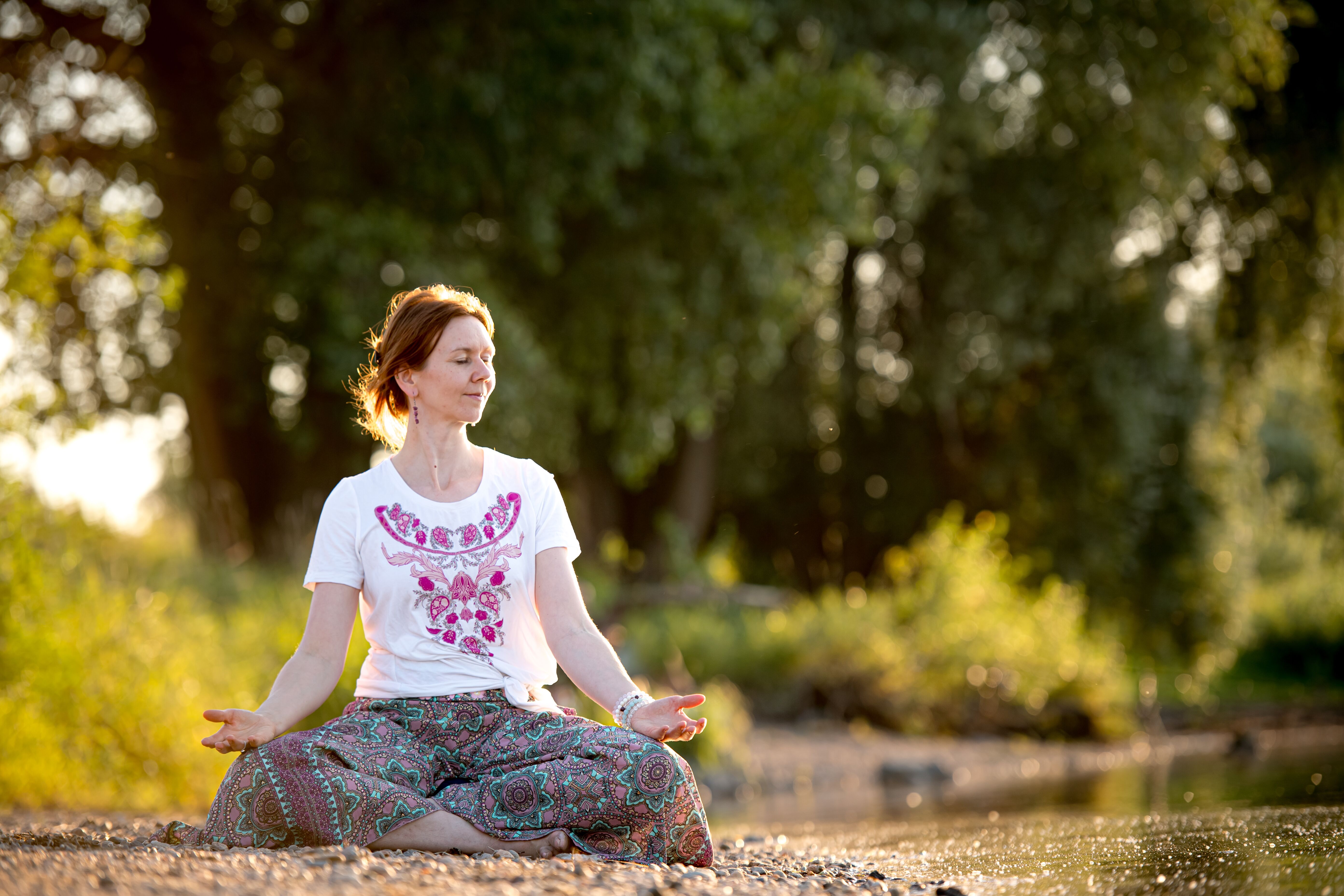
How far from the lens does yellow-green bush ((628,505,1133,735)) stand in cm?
1281

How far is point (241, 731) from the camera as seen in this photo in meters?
3.54

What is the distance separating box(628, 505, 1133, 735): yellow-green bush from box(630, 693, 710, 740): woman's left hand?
8.78m

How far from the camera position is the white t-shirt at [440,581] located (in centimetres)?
381

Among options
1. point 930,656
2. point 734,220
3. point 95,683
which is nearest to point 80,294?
point 734,220

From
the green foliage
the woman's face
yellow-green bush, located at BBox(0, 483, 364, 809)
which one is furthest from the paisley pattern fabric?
the green foliage

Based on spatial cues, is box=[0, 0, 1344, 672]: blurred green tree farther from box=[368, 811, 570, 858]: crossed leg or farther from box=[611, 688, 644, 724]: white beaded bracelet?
box=[368, 811, 570, 858]: crossed leg

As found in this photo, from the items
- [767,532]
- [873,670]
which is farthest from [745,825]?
[767,532]

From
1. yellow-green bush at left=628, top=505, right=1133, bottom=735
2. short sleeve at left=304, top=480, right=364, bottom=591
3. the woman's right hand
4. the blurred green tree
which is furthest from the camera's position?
yellow-green bush at left=628, top=505, right=1133, bottom=735

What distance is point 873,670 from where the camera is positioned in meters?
12.9

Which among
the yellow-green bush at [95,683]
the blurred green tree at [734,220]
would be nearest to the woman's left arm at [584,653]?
the yellow-green bush at [95,683]

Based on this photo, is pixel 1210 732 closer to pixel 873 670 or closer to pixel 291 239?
pixel 873 670

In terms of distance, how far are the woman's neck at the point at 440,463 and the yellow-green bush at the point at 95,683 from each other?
3127 mm

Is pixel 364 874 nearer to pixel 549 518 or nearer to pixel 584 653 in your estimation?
pixel 584 653

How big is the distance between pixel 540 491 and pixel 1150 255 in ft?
47.9
